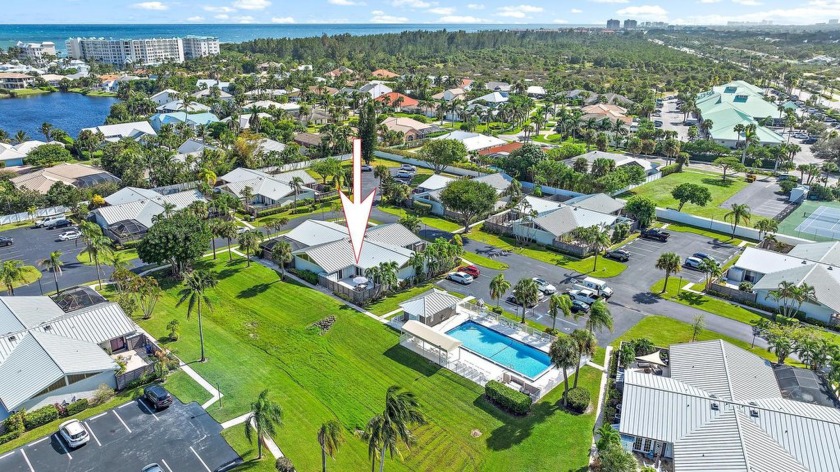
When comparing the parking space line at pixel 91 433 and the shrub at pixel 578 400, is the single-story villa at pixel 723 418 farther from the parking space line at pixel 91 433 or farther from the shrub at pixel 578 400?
the parking space line at pixel 91 433

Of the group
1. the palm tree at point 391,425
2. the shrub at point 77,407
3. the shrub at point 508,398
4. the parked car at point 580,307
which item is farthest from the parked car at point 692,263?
the shrub at point 77,407

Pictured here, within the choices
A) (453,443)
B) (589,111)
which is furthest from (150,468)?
(589,111)

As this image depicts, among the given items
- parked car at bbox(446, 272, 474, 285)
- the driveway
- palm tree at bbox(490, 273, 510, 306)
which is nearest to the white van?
palm tree at bbox(490, 273, 510, 306)

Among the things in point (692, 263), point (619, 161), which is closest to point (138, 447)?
point (692, 263)

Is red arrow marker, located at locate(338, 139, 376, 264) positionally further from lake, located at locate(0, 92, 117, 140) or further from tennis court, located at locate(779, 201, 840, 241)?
lake, located at locate(0, 92, 117, 140)

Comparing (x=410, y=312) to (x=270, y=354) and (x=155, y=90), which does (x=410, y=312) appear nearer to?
(x=270, y=354)

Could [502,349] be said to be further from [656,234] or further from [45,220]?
[45,220]
